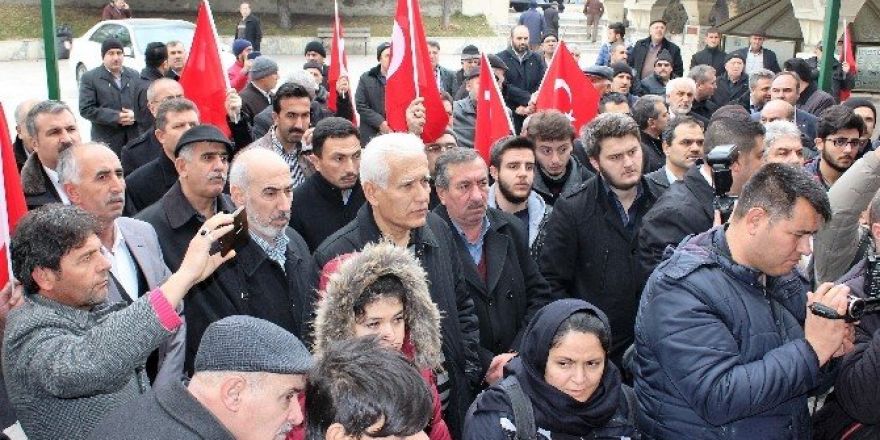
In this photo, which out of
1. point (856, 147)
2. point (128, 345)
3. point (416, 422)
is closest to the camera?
point (416, 422)

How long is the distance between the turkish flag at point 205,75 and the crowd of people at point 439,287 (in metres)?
0.52

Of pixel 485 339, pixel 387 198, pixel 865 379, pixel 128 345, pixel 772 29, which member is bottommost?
pixel 485 339

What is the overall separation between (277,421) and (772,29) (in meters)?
11.6

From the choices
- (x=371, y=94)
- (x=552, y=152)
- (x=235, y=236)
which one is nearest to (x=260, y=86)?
(x=371, y=94)

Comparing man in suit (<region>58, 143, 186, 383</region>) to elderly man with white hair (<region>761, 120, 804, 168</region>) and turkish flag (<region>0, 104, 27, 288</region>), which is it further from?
elderly man with white hair (<region>761, 120, 804, 168</region>)

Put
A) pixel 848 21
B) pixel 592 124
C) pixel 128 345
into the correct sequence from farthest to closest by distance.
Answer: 1. pixel 848 21
2. pixel 592 124
3. pixel 128 345

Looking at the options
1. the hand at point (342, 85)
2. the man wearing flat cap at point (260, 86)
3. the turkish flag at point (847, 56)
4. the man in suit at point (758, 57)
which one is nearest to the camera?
the hand at point (342, 85)

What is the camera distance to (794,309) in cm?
308

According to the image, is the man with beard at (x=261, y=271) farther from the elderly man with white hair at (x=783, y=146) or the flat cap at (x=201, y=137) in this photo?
the elderly man with white hair at (x=783, y=146)

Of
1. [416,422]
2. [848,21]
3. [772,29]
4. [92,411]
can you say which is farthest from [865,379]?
[772,29]

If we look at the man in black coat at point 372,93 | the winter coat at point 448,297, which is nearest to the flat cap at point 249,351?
the winter coat at point 448,297

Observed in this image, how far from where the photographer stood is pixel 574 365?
10.3 ft

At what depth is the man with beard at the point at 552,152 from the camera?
18.9 ft

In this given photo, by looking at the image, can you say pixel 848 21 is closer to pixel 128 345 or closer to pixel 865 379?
pixel 865 379
